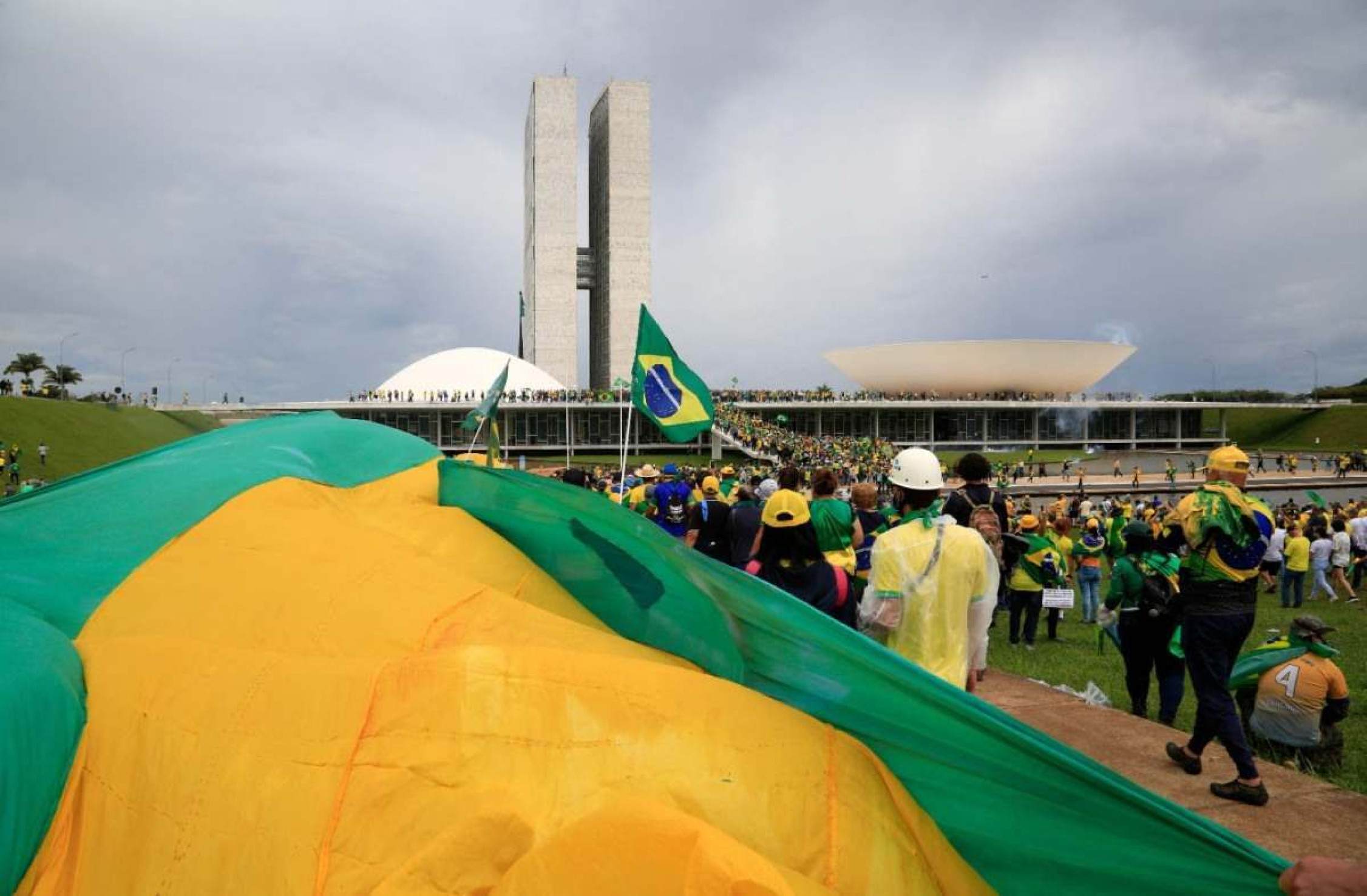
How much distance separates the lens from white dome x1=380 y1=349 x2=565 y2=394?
6562cm

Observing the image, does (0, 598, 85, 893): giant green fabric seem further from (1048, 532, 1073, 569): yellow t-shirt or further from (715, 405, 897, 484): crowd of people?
(715, 405, 897, 484): crowd of people

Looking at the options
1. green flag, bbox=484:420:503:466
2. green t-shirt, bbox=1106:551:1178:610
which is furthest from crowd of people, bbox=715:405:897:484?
green flag, bbox=484:420:503:466

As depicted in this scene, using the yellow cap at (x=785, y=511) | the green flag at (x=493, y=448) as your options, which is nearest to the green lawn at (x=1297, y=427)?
the yellow cap at (x=785, y=511)

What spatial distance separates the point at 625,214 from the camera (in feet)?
233

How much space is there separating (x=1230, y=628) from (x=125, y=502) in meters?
4.88

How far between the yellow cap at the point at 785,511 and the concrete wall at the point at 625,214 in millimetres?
64370

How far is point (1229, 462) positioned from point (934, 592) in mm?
2132

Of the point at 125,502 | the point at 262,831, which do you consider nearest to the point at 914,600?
the point at 262,831

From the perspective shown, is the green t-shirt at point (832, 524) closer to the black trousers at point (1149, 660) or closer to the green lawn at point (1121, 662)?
the black trousers at point (1149, 660)

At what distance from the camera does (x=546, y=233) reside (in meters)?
69.2

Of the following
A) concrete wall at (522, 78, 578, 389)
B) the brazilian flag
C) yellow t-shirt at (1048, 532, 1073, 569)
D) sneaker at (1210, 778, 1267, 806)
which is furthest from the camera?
concrete wall at (522, 78, 578, 389)

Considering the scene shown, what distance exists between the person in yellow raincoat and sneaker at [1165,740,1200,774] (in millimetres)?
1933

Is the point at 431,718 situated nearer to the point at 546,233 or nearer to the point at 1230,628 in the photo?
the point at 1230,628

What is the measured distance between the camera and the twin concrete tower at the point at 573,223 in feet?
227
